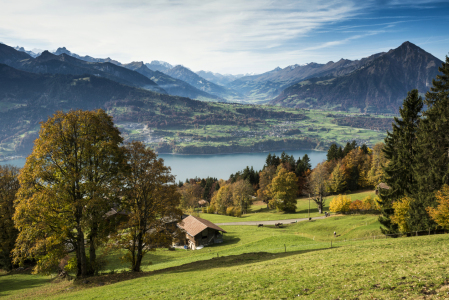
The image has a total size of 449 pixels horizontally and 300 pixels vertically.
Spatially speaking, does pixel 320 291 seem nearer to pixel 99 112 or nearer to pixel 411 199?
pixel 99 112

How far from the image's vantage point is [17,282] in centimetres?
2709

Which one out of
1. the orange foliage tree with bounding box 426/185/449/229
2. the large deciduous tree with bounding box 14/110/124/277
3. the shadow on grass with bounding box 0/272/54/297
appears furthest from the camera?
the orange foliage tree with bounding box 426/185/449/229

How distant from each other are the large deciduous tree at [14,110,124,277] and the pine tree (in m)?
32.0

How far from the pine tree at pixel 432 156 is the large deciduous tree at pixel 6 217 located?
159 feet

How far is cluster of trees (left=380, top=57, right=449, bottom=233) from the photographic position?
2723 cm

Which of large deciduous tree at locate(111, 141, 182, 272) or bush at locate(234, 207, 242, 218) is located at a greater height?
large deciduous tree at locate(111, 141, 182, 272)

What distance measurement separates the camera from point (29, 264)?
113ft

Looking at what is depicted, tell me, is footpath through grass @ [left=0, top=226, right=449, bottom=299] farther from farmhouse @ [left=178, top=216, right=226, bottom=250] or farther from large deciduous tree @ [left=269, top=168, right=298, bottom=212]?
large deciduous tree @ [left=269, top=168, right=298, bottom=212]

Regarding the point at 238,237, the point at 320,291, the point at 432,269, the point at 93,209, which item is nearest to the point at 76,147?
the point at 93,209

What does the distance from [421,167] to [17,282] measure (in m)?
46.8

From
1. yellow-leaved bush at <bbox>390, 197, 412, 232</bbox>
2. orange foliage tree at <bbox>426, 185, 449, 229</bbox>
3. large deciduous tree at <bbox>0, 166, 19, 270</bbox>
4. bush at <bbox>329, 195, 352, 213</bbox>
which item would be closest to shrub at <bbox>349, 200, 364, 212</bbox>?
bush at <bbox>329, 195, 352, 213</bbox>

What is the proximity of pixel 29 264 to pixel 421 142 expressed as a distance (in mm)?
52539

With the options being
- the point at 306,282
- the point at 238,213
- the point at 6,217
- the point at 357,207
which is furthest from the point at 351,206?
the point at 6,217

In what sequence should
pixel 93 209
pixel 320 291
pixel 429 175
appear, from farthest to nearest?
pixel 429 175
pixel 93 209
pixel 320 291
